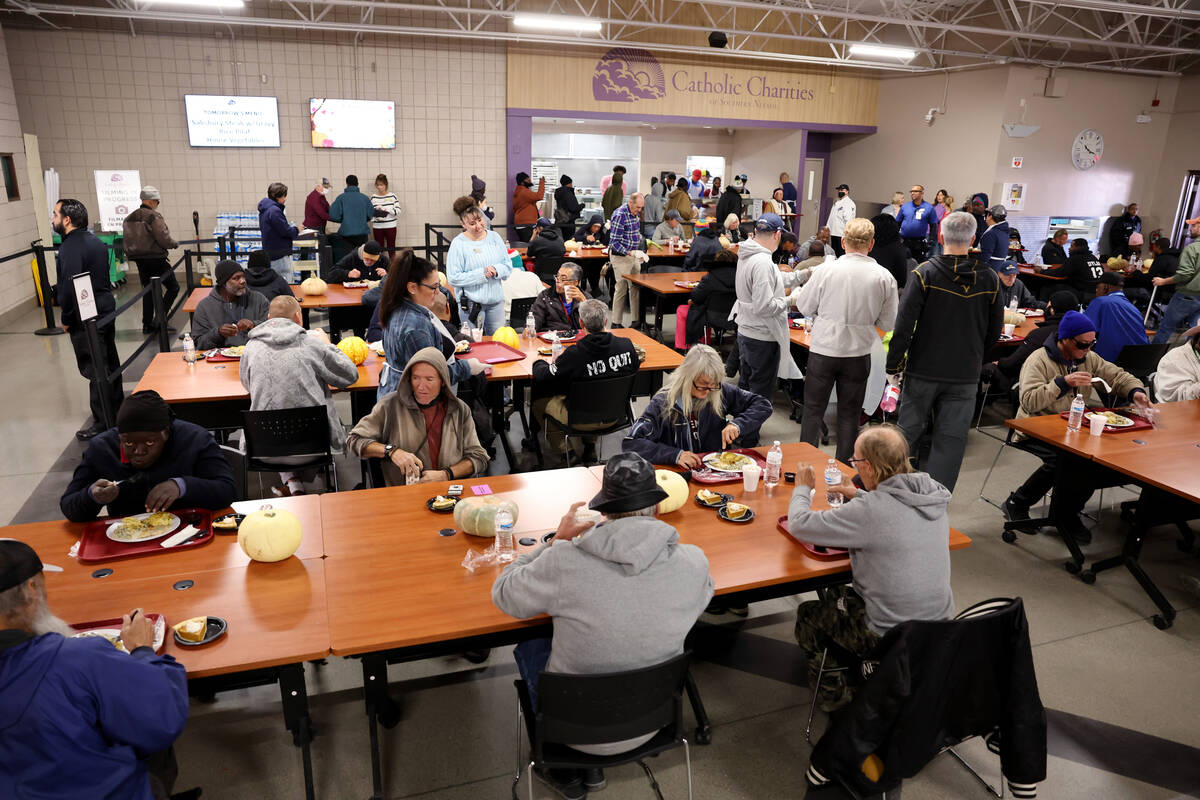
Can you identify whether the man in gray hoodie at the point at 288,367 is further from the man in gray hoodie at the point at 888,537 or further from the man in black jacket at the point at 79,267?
the man in gray hoodie at the point at 888,537

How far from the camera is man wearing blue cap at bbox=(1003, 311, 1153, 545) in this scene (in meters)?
4.75

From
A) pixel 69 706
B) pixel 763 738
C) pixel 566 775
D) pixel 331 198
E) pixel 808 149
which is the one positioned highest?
pixel 808 149

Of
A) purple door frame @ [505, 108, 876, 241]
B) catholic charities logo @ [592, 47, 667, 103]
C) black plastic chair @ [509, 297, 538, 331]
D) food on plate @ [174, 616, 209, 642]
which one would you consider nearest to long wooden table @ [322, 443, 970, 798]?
food on plate @ [174, 616, 209, 642]

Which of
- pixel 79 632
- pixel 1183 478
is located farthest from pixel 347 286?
pixel 1183 478

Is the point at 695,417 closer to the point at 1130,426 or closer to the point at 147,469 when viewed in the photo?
the point at 147,469

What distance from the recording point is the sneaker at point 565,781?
2.56 metres

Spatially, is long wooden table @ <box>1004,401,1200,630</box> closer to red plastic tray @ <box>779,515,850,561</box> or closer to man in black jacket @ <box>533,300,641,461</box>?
red plastic tray @ <box>779,515,850,561</box>

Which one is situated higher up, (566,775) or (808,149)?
(808,149)

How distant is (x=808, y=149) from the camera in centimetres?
1719

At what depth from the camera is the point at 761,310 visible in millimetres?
5988

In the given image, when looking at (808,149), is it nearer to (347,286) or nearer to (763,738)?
(347,286)

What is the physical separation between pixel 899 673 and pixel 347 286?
21.9ft

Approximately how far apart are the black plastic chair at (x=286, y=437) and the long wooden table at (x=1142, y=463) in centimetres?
407

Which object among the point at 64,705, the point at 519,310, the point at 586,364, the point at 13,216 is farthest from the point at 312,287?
the point at 13,216
